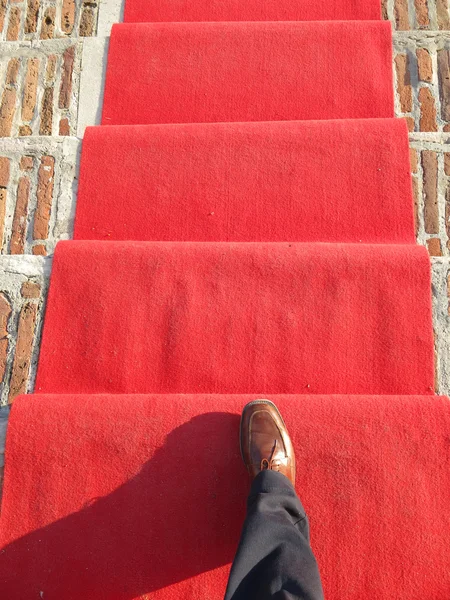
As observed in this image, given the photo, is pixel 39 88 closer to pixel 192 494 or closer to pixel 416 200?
pixel 416 200

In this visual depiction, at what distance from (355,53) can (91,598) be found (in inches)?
71.7

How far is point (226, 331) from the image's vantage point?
1.56m

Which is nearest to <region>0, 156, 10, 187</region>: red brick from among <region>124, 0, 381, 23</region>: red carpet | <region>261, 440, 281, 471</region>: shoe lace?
<region>124, 0, 381, 23</region>: red carpet

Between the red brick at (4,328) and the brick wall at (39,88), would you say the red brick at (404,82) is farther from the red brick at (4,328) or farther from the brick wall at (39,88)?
the red brick at (4,328)

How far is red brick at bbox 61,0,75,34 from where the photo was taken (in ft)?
7.10

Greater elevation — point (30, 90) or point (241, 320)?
point (30, 90)

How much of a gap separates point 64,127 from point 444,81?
1306mm

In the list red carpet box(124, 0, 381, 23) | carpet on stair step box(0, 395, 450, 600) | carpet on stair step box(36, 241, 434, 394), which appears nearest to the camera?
carpet on stair step box(0, 395, 450, 600)

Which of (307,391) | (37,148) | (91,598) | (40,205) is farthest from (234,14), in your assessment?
(91,598)

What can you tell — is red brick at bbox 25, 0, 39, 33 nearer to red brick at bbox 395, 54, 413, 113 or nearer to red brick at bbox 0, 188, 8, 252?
red brick at bbox 0, 188, 8, 252

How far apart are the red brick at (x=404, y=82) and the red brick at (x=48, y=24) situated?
4.19ft

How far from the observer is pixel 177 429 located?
4.63 feet

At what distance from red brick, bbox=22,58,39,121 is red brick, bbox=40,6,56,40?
0.46 feet

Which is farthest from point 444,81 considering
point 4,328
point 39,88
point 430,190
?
point 4,328
